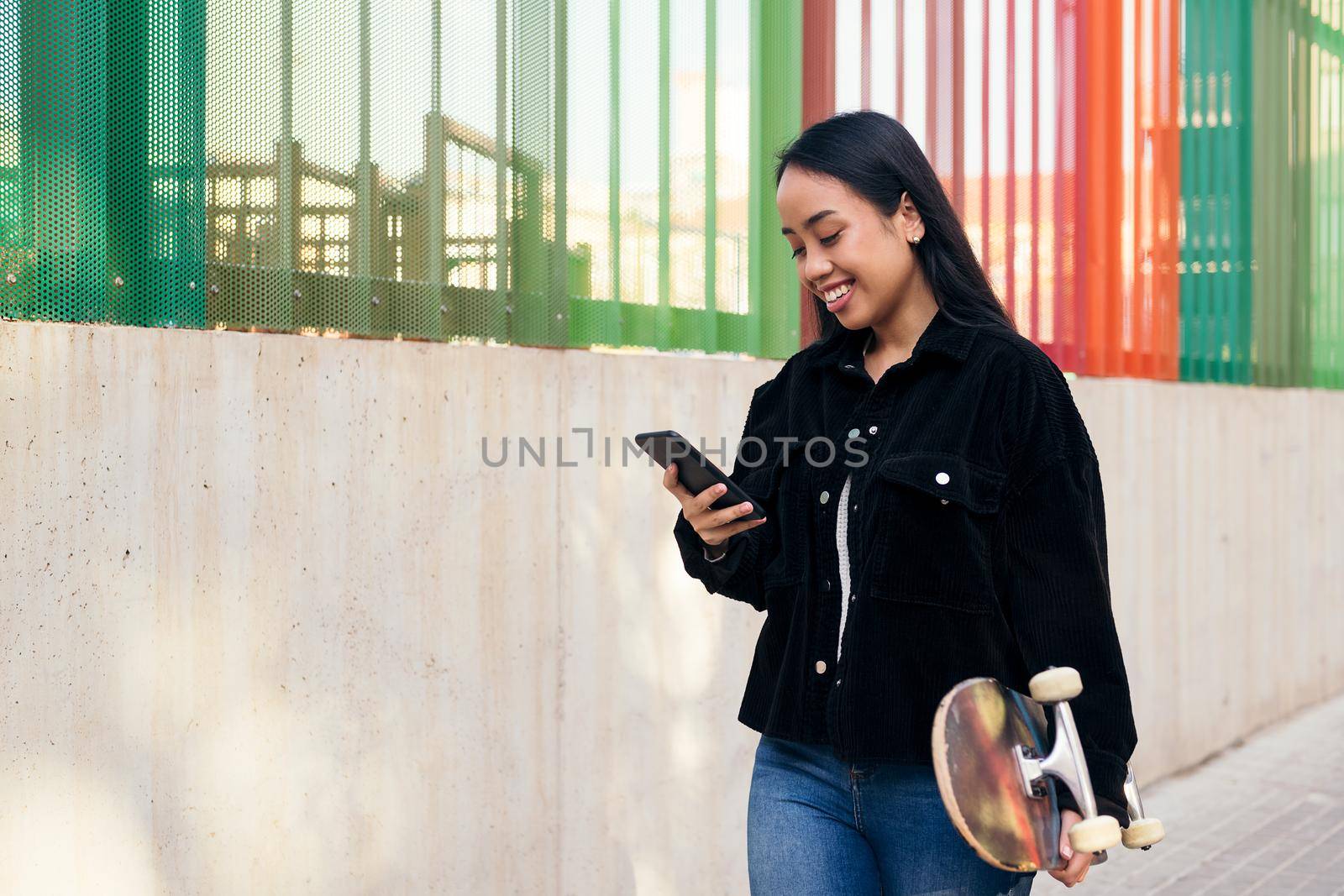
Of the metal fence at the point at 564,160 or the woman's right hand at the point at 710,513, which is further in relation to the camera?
the metal fence at the point at 564,160

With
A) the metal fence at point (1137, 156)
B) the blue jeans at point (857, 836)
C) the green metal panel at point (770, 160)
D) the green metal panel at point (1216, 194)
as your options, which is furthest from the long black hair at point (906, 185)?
the green metal panel at point (1216, 194)

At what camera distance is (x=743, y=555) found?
2207 millimetres

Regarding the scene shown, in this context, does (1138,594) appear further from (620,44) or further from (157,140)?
(157,140)

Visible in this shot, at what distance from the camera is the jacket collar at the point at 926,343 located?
2.05m

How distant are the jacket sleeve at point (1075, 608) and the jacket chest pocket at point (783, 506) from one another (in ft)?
1.16

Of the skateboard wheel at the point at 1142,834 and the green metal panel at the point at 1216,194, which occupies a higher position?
the green metal panel at the point at 1216,194

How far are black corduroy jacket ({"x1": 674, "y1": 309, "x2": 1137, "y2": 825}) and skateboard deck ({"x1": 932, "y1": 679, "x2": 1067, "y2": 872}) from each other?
0.23 feet

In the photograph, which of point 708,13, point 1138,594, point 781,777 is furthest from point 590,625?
point 1138,594

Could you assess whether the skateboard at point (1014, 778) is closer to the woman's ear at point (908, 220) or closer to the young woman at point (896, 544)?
the young woman at point (896, 544)

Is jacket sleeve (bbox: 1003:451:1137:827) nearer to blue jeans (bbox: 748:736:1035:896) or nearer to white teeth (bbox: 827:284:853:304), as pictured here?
blue jeans (bbox: 748:736:1035:896)

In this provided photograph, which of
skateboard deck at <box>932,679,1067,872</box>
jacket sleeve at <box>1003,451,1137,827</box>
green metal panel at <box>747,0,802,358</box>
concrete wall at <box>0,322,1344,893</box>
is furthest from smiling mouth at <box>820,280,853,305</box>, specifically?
green metal panel at <box>747,0,802,358</box>

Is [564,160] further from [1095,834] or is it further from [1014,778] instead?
[1095,834]

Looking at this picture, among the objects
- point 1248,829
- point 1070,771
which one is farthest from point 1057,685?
point 1248,829

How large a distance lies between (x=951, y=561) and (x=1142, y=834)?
0.43m
